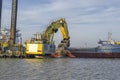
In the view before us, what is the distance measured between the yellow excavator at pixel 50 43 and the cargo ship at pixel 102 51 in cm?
808

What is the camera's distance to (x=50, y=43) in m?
98.4

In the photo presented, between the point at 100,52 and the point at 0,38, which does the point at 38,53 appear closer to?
the point at 0,38

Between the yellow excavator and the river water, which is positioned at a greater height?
the yellow excavator

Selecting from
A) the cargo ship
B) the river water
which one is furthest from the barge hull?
the river water

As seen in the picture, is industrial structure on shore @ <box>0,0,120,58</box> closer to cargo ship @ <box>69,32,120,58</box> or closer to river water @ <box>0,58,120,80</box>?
cargo ship @ <box>69,32,120,58</box>

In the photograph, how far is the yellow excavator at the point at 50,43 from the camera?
92938 mm

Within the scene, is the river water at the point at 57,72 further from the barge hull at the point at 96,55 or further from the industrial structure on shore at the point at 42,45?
the barge hull at the point at 96,55

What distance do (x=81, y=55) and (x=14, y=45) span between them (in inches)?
927

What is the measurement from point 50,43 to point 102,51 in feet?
78.0

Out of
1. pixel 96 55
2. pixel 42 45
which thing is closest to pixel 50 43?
pixel 42 45

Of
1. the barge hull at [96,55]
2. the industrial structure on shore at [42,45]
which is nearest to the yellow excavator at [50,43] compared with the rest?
the industrial structure on shore at [42,45]

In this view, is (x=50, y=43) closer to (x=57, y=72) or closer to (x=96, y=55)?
(x=96, y=55)

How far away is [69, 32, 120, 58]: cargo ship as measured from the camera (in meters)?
111

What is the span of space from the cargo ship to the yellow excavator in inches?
318
